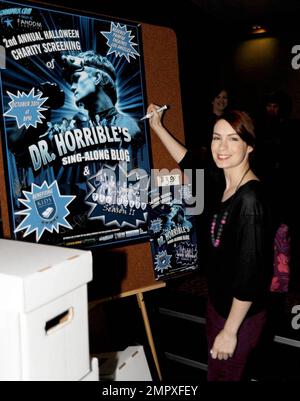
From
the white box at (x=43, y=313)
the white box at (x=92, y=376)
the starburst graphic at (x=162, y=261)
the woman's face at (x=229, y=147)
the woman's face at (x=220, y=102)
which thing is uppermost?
the woman's face at (x=220, y=102)

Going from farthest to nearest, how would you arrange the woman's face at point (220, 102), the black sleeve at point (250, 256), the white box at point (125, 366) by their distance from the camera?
the woman's face at point (220, 102)
the white box at point (125, 366)
the black sleeve at point (250, 256)

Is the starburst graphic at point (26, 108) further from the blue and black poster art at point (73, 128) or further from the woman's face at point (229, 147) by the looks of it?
the woman's face at point (229, 147)

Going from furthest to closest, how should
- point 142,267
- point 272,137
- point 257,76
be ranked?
point 257,76 → point 272,137 → point 142,267

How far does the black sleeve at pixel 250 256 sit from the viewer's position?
131cm

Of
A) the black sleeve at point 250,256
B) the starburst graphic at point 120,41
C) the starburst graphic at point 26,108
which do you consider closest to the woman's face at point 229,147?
the black sleeve at point 250,256

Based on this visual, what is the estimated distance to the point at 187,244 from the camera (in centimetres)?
194

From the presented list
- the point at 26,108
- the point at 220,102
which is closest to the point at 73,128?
the point at 26,108

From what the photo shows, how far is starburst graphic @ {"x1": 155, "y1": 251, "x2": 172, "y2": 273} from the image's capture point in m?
1.84

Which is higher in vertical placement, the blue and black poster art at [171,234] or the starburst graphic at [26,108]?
the starburst graphic at [26,108]

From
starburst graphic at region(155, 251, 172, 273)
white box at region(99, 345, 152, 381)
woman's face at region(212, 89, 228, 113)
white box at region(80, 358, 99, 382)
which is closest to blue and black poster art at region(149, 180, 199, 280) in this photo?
starburst graphic at region(155, 251, 172, 273)

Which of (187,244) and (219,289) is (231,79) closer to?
A: (187,244)

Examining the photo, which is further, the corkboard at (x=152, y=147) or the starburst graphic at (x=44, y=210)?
the corkboard at (x=152, y=147)
